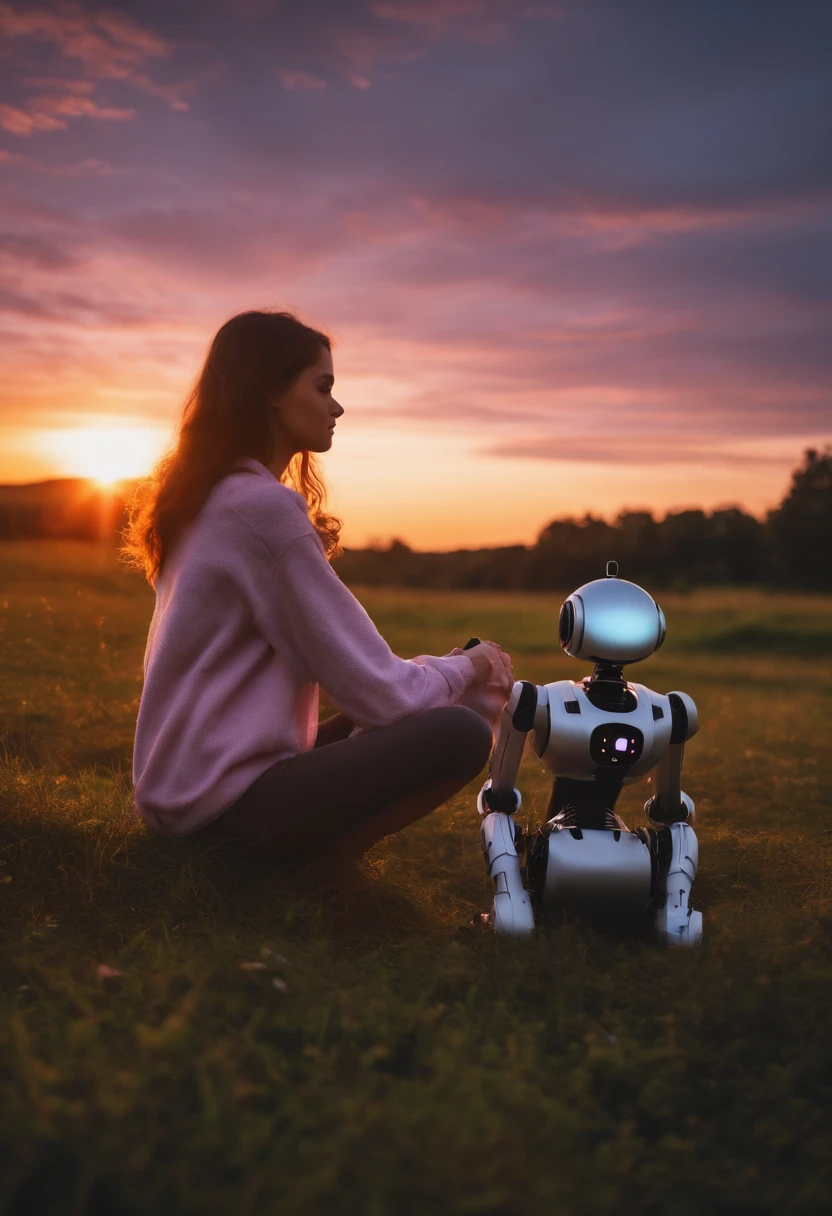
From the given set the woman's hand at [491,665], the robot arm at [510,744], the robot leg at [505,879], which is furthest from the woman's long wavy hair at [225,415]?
the robot leg at [505,879]

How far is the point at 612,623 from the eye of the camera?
3707 mm

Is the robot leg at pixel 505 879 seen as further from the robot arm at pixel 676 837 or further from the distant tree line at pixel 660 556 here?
the distant tree line at pixel 660 556

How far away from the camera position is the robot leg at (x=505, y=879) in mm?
3463

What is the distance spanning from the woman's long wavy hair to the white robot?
1438 millimetres

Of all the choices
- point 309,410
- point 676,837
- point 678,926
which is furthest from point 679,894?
point 309,410

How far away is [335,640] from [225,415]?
3.37 ft

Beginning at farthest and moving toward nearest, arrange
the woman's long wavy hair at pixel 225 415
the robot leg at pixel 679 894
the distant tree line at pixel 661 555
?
the distant tree line at pixel 661 555 → the woman's long wavy hair at pixel 225 415 → the robot leg at pixel 679 894

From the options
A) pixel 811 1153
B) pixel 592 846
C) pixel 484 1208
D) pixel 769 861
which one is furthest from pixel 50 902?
pixel 769 861

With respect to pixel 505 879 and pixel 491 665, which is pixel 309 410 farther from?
pixel 505 879

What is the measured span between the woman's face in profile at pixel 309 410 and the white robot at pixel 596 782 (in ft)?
4.06

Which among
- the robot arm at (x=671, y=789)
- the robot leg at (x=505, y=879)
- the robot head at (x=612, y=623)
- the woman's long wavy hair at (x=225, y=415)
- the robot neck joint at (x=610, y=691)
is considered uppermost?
the woman's long wavy hair at (x=225, y=415)

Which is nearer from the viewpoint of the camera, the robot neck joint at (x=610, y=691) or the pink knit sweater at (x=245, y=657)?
Answer: the pink knit sweater at (x=245, y=657)

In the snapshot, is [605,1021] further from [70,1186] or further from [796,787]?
[796,787]

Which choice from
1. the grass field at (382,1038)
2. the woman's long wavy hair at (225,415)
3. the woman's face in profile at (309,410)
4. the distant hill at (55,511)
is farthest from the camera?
the distant hill at (55,511)
